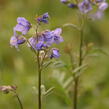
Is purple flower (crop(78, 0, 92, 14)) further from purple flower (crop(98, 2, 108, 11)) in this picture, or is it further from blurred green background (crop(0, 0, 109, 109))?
blurred green background (crop(0, 0, 109, 109))

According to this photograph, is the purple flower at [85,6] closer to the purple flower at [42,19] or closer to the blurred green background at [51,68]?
the blurred green background at [51,68]

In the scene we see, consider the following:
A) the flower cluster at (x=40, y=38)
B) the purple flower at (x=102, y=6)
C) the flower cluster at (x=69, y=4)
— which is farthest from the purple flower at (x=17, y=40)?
the purple flower at (x=102, y=6)

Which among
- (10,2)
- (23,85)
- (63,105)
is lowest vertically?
(63,105)

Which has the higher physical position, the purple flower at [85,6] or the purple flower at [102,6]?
the purple flower at [85,6]

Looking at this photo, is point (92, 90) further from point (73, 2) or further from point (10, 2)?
point (10, 2)

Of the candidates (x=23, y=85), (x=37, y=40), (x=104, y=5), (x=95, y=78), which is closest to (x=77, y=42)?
(x=95, y=78)

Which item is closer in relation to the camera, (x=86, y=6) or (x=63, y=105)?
(x=86, y=6)
